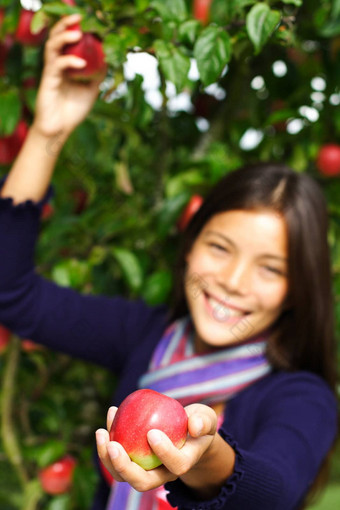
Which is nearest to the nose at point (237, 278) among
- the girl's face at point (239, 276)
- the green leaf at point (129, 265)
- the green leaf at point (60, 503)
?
the girl's face at point (239, 276)

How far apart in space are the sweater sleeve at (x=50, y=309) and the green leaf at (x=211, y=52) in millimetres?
356

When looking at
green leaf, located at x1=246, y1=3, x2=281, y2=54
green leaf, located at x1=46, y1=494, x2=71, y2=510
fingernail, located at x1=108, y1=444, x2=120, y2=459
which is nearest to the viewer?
fingernail, located at x1=108, y1=444, x2=120, y2=459

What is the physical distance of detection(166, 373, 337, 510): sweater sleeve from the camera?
53 cm

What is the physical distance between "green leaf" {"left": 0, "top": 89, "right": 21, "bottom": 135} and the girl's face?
0.34m

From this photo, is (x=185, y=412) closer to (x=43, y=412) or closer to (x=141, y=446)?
(x=141, y=446)

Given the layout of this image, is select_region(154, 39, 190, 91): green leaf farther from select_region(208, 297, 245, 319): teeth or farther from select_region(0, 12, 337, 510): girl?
select_region(208, 297, 245, 319): teeth

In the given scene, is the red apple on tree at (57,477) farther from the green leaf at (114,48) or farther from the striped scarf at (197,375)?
the green leaf at (114,48)

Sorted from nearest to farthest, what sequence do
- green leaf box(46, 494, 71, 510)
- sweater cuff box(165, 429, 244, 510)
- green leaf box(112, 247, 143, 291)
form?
sweater cuff box(165, 429, 244, 510), green leaf box(112, 247, 143, 291), green leaf box(46, 494, 71, 510)

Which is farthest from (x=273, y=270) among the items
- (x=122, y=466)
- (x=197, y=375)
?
(x=122, y=466)

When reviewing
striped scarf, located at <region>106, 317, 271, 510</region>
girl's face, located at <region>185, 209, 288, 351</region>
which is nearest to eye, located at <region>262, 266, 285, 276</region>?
girl's face, located at <region>185, 209, 288, 351</region>

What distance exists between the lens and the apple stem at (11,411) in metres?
1.11

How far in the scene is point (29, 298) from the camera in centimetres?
94

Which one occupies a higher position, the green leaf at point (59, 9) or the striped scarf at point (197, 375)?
the green leaf at point (59, 9)

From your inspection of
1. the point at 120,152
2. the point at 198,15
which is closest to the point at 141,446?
the point at 198,15
